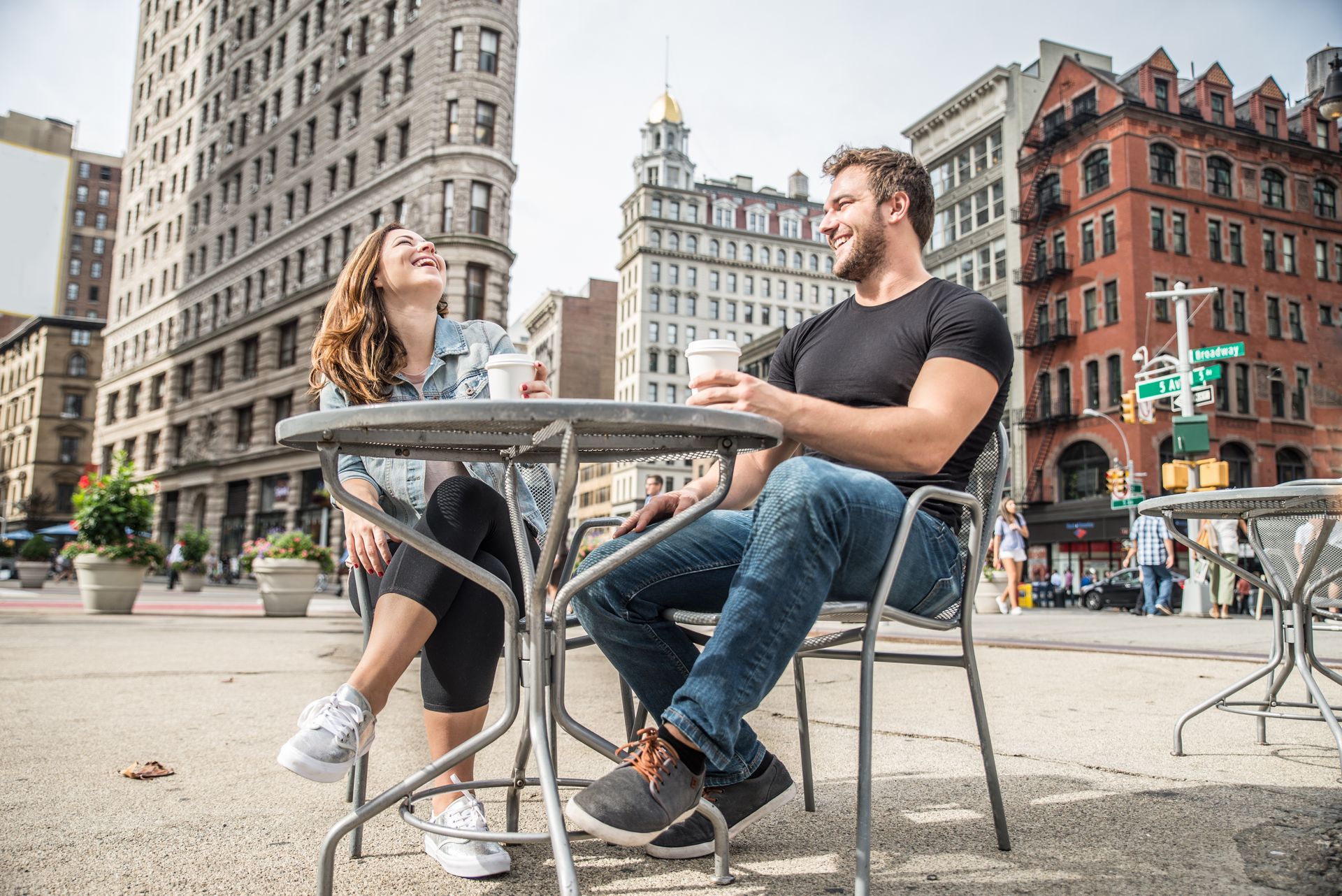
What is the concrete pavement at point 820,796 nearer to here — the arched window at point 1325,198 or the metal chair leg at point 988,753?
the metal chair leg at point 988,753

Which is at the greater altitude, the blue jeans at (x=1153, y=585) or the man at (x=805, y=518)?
the man at (x=805, y=518)

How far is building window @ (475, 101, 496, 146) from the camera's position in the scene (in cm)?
3112

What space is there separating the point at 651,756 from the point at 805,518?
1.58 feet

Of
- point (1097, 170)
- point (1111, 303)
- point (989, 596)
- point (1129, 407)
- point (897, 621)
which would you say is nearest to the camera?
point (897, 621)

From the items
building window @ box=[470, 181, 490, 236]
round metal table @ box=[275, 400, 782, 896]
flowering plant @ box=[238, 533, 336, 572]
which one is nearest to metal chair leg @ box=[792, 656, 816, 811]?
round metal table @ box=[275, 400, 782, 896]

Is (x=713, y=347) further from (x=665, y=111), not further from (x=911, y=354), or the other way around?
(x=665, y=111)

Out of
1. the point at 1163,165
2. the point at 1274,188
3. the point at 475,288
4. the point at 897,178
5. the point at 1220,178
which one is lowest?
the point at 897,178

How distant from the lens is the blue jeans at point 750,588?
1570 mm

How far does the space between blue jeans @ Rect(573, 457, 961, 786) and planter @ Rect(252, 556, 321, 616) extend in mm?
12004

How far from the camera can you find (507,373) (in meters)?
1.75

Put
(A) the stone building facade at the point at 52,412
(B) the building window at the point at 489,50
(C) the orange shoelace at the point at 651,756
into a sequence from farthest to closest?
(A) the stone building facade at the point at 52,412
(B) the building window at the point at 489,50
(C) the orange shoelace at the point at 651,756

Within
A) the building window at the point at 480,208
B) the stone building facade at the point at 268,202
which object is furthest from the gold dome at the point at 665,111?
the building window at the point at 480,208

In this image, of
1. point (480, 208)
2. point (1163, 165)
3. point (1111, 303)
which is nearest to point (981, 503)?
point (480, 208)

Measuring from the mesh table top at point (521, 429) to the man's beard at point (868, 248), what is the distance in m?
0.74
